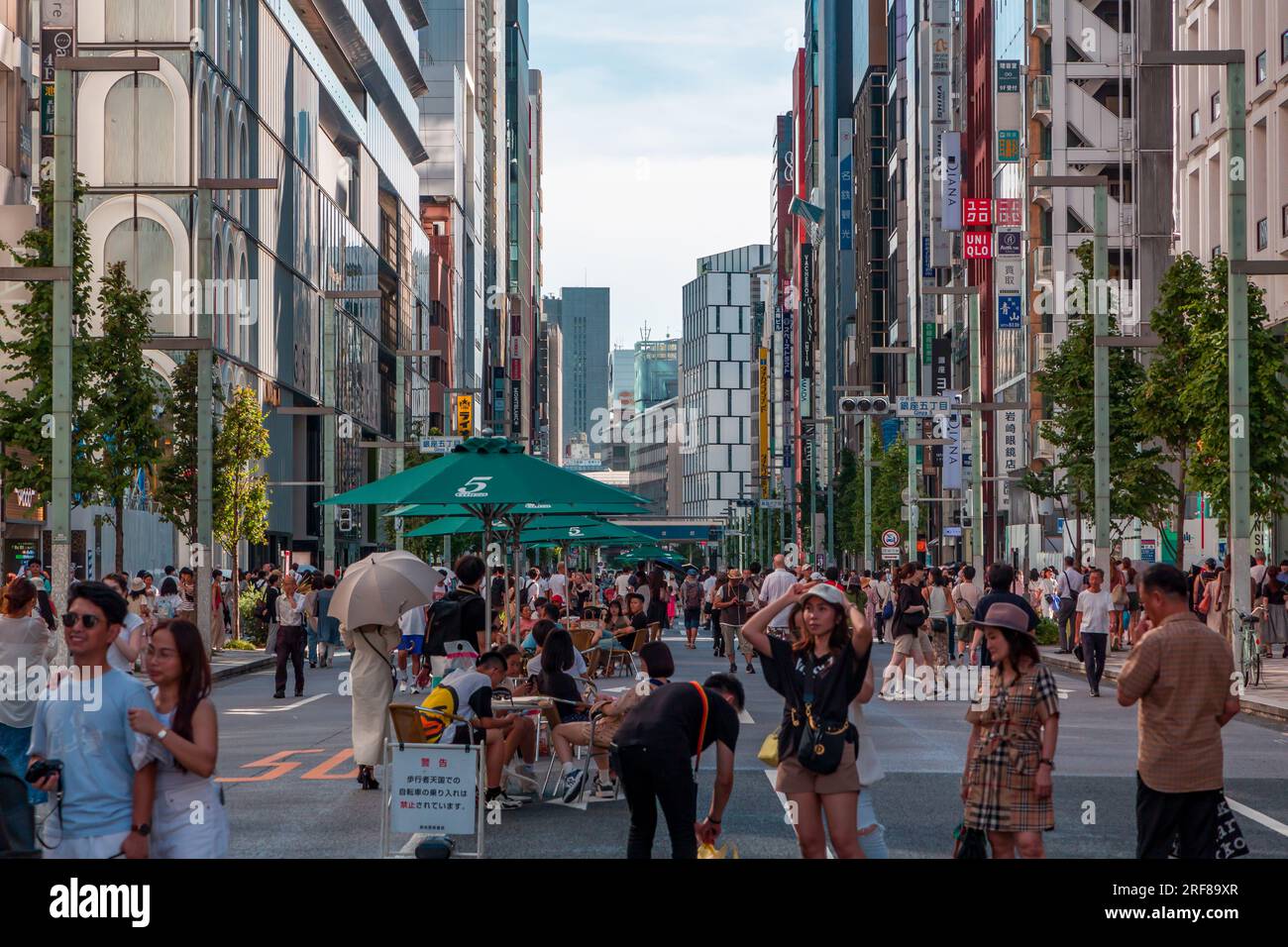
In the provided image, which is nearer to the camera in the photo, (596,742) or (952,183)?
(596,742)

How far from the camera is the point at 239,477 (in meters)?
45.4

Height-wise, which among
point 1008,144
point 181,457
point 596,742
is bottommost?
point 596,742

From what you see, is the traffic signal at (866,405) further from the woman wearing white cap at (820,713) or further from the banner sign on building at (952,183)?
the woman wearing white cap at (820,713)

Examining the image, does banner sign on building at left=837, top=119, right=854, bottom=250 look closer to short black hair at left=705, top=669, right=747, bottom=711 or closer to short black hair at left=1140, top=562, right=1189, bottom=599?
short black hair at left=705, top=669, right=747, bottom=711

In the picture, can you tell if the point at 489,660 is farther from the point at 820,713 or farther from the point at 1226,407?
the point at 1226,407

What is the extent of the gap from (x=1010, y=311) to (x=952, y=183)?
39.6ft

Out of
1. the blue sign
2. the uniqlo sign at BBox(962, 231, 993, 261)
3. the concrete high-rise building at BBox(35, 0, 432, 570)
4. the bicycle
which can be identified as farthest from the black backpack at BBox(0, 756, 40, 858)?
the uniqlo sign at BBox(962, 231, 993, 261)

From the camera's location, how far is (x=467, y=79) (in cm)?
14138

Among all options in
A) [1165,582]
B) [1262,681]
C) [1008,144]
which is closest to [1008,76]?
[1008,144]

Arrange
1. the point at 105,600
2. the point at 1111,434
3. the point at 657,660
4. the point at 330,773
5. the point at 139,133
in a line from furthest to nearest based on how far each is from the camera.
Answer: the point at 139,133, the point at 1111,434, the point at 330,773, the point at 657,660, the point at 105,600

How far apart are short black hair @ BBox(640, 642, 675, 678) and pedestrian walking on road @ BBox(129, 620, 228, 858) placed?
4.22m

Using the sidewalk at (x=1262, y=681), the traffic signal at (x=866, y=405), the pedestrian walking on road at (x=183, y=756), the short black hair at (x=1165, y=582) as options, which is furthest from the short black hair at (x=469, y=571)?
the traffic signal at (x=866, y=405)

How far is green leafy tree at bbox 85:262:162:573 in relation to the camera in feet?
116

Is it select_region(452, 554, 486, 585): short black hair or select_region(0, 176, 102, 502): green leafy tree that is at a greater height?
select_region(0, 176, 102, 502): green leafy tree
